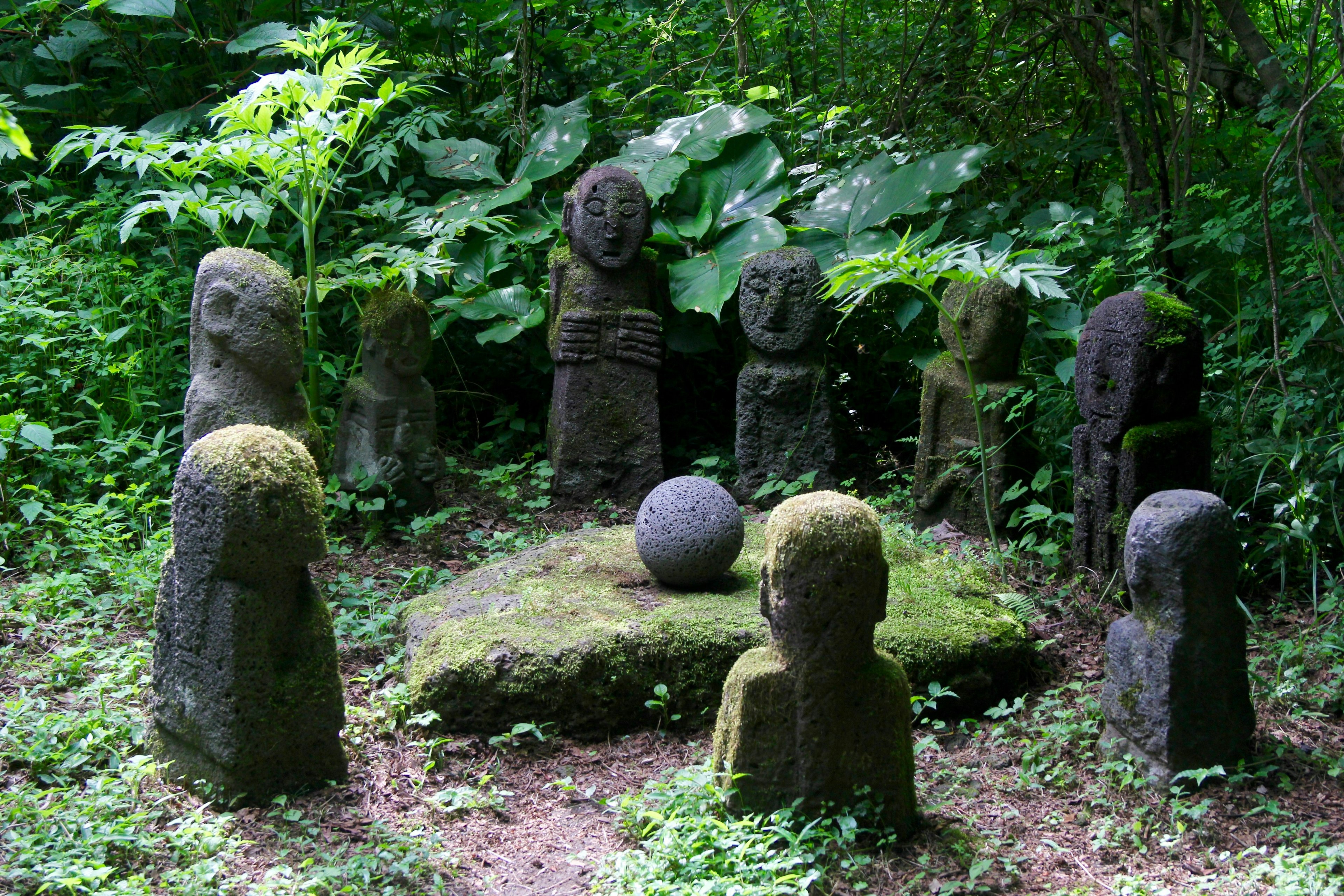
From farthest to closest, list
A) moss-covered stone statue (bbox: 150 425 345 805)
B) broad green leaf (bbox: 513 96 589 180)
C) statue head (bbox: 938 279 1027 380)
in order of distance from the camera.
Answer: broad green leaf (bbox: 513 96 589 180), statue head (bbox: 938 279 1027 380), moss-covered stone statue (bbox: 150 425 345 805)

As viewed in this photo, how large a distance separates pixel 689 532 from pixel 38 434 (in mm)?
2962

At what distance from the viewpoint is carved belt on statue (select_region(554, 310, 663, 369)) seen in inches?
252

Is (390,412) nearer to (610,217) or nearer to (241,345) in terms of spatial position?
(241,345)

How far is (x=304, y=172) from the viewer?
5.62 meters

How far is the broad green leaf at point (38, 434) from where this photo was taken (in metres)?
4.96

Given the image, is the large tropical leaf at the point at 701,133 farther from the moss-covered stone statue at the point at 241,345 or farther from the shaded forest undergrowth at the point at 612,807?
the shaded forest undergrowth at the point at 612,807

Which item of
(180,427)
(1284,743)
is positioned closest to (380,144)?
(180,427)

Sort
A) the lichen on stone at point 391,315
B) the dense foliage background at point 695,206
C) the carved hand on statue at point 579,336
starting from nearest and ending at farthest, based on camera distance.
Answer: the dense foliage background at point 695,206, the lichen on stone at point 391,315, the carved hand on statue at point 579,336

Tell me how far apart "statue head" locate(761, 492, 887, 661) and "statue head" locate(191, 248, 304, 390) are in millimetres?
2711

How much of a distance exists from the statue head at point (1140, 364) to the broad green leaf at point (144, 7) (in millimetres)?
5686

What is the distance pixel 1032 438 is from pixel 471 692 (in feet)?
10.6

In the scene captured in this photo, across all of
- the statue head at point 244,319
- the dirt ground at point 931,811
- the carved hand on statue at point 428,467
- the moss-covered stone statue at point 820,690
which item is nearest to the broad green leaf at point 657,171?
the carved hand on statue at point 428,467

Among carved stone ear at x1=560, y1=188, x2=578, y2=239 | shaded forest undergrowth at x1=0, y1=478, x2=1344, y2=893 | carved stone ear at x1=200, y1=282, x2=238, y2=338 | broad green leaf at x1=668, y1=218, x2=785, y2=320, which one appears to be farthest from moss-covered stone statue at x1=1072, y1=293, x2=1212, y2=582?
carved stone ear at x1=200, y1=282, x2=238, y2=338

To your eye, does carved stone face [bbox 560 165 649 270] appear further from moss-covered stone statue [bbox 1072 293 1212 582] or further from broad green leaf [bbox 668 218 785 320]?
moss-covered stone statue [bbox 1072 293 1212 582]
